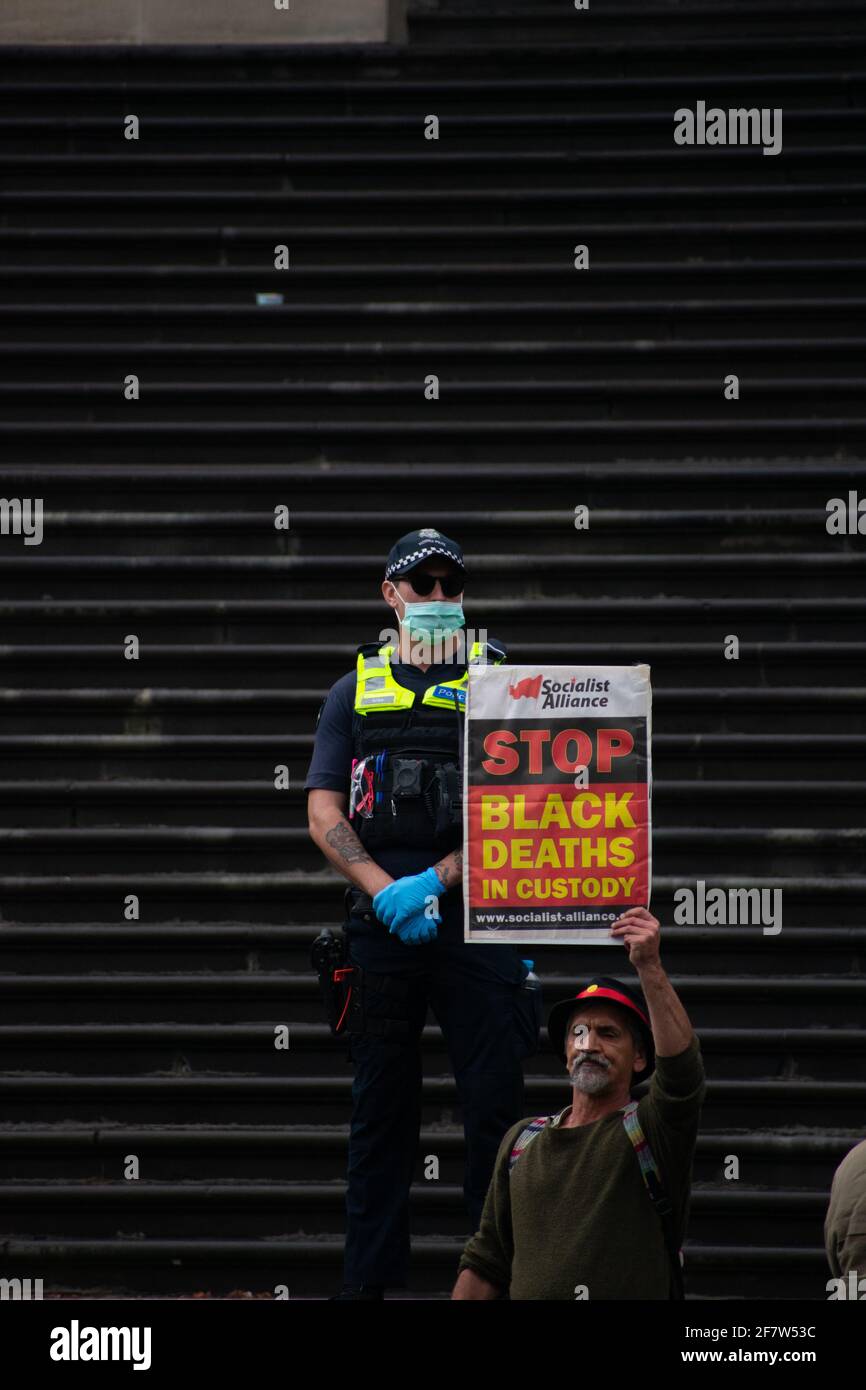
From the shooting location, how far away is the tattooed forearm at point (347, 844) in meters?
5.52

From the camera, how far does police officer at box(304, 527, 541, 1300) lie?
544cm

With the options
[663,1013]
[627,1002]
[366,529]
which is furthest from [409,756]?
[366,529]

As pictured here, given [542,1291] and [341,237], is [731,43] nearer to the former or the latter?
[341,237]

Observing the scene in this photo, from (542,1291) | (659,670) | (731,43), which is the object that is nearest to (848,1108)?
(659,670)

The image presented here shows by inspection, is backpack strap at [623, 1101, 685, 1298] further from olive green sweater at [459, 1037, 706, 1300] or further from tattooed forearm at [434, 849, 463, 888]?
tattooed forearm at [434, 849, 463, 888]

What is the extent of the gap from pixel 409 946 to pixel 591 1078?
130 centimetres

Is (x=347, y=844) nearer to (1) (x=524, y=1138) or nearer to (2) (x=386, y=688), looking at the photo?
(2) (x=386, y=688)

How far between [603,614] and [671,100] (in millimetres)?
3322

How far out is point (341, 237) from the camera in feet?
30.4

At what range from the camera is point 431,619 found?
5.64 m

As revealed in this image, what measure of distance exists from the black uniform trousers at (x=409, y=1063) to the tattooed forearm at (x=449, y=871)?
5.5 inches

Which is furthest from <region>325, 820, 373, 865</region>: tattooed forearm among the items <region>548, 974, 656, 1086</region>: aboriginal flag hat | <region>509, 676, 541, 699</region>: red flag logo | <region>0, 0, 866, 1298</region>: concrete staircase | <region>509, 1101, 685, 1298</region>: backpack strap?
<region>0, 0, 866, 1298</region>: concrete staircase

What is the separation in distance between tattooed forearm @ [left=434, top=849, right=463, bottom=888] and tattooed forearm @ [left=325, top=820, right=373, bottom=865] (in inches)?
9.0

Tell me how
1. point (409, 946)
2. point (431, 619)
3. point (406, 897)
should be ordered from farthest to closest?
1. point (431, 619)
2. point (409, 946)
3. point (406, 897)
